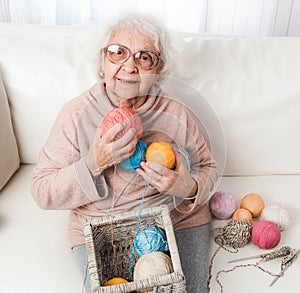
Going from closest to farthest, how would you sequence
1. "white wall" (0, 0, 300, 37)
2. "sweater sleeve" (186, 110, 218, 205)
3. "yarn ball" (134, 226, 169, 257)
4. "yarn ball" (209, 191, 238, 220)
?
1. "yarn ball" (134, 226, 169, 257)
2. "sweater sleeve" (186, 110, 218, 205)
3. "yarn ball" (209, 191, 238, 220)
4. "white wall" (0, 0, 300, 37)

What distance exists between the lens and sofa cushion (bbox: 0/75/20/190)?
148 cm

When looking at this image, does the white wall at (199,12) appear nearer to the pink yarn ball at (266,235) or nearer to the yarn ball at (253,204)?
the yarn ball at (253,204)

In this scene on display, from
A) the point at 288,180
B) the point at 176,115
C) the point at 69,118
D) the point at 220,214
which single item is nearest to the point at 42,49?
the point at 69,118

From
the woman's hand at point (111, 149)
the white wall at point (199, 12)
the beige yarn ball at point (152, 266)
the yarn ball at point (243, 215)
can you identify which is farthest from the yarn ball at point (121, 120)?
the white wall at point (199, 12)

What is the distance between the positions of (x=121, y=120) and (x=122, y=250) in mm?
308

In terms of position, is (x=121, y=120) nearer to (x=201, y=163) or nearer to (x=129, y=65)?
(x=129, y=65)

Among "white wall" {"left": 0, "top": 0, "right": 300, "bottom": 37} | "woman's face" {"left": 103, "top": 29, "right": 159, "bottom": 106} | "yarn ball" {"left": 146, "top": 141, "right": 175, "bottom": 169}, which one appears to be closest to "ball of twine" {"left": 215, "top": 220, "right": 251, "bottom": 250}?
"yarn ball" {"left": 146, "top": 141, "right": 175, "bottom": 169}

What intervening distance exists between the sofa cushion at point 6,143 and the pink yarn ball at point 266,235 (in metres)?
0.71

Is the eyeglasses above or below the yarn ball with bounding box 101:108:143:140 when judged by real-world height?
above

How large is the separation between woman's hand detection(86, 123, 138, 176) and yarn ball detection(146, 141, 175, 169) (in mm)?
42

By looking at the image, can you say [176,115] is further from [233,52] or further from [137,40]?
[233,52]

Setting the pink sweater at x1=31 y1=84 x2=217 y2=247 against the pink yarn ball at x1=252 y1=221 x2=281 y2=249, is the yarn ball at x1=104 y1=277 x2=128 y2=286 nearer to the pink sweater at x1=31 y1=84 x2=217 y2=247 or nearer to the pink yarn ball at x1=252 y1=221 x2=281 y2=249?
the pink sweater at x1=31 y1=84 x2=217 y2=247

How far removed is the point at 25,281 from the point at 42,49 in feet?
2.17

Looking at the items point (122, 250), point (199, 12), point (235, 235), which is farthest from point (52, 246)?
point (199, 12)
